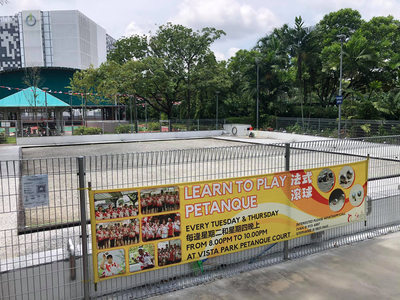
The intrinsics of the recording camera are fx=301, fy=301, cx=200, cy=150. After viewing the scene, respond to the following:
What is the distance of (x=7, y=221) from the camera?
6.90 m

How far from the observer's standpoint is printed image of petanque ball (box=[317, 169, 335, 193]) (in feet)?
16.5

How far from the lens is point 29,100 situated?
31.8m

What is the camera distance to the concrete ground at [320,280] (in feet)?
13.1

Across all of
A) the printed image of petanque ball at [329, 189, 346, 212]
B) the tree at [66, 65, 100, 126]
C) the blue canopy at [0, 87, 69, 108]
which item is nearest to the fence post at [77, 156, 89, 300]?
the printed image of petanque ball at [329, 189, 346, 212]

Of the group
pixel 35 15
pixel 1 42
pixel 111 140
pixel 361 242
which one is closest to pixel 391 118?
pixel 361 242

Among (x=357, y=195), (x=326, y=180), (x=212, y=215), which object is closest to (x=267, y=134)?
(x=357, y=195)

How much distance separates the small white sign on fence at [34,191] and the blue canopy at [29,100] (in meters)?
30.6

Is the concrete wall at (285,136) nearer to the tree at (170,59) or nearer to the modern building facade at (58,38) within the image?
the tree at (170,59)

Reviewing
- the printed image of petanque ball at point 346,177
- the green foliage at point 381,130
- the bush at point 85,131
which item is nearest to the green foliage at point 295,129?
the green foliage at point 381,130

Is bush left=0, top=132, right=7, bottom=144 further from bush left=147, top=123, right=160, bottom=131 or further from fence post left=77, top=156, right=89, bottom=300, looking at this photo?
fence post left=77, top=156, right=89, bottom=300

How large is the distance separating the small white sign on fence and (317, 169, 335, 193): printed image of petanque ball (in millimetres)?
4089

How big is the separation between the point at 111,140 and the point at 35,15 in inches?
2479

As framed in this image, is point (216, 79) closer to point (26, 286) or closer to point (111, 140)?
point (111, 140)

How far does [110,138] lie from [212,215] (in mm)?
27203
